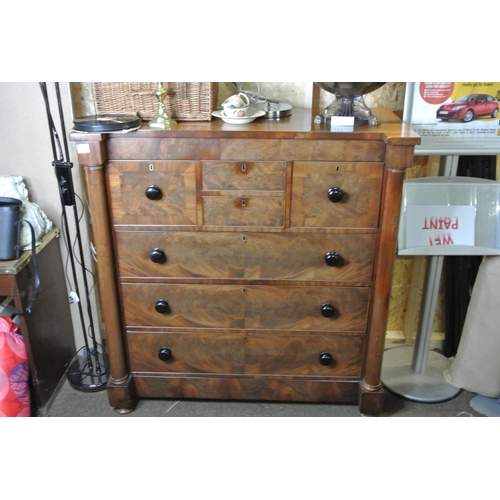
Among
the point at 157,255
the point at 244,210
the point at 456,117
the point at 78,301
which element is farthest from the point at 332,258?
the point at 78,301

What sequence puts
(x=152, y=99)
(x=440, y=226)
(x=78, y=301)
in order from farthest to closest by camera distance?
(x=78, y=301) < (x=440, y=226) < (x=152, y=99)

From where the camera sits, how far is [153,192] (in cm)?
173

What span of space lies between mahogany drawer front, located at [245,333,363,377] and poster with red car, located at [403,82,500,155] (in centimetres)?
80

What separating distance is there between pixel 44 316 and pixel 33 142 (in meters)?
0.71

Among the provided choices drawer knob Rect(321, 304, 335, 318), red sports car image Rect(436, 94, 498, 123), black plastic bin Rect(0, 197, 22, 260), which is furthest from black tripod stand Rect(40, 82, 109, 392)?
red sports car image Rect(436, 94, 498, 123)

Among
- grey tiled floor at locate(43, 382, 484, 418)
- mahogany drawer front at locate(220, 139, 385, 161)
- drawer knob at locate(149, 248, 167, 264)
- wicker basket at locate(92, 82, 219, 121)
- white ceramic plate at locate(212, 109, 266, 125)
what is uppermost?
wicker basket at locate(92, 82, 219, 121)

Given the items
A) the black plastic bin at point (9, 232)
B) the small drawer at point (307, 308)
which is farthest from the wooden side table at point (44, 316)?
the small drawer at point (307, 308)

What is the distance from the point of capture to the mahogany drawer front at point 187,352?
1993 mm

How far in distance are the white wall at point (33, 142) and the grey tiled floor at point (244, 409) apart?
76 cm

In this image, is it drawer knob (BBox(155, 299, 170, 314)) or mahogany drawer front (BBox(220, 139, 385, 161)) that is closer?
mahogany drawer front (BBox(220, 139, 385, 161))

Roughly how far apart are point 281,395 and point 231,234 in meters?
0.73

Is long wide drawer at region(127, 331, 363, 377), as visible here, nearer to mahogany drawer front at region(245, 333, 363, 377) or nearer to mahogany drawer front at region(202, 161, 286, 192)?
mahogany drawer front at region(245, 333, 363, 377)

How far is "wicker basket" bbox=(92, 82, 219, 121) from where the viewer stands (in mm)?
1784

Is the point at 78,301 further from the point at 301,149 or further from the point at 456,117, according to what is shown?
the point at 456,117
